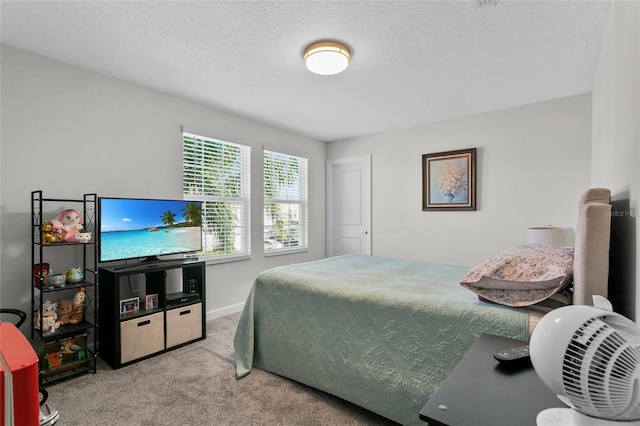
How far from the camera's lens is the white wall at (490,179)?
136 inches

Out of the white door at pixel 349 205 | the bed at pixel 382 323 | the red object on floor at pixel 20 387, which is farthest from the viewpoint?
the white door at pixel 349 205

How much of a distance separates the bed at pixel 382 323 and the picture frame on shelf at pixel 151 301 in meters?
0.90

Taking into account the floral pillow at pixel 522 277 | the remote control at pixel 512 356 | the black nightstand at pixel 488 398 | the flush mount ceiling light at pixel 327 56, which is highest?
the flush mount ceiling light at pixel 327 56

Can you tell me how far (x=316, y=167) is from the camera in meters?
5.30

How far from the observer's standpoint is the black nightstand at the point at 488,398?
0.75 m

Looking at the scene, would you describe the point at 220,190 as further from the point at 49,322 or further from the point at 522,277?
the point at 522,277

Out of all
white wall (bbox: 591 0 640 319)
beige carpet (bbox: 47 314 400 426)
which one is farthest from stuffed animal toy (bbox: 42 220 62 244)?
white wall (bbox: 591 0 640 319)

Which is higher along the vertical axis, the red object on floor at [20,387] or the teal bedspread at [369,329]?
the red object on floor at [20,387]

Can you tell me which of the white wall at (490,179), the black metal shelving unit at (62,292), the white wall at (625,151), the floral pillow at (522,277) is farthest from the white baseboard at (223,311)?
the white wall at (625,151)

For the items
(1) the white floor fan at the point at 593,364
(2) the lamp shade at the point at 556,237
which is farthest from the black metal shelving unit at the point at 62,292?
(2) the lamp shade at the point at 556,237

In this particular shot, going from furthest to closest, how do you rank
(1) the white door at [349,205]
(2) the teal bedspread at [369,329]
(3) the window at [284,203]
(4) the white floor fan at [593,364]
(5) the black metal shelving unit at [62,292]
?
(1) the white door at [349,205]
(3) the window at [284,203]
(5) the black metal shelving unit at [62,292]
(2) the teal bedspread at [369,329]
(4) the white floor fan at [593,364]

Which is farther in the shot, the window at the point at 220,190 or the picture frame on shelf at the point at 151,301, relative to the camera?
the window at the point at 220,190

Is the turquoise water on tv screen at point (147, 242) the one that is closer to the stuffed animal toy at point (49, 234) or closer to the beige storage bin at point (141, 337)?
the stuffed animal toy at point (49, 234)

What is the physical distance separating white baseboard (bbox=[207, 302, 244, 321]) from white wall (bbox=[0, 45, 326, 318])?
12 millimetres
